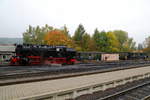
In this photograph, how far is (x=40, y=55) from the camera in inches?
963

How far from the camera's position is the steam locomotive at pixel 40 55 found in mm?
23281

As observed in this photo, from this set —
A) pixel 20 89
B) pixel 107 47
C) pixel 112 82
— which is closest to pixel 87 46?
pixel 107 47

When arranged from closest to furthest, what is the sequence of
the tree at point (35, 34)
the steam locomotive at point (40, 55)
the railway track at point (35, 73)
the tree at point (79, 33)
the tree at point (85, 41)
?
the railway track at point (35, 73) < the steam locomotive at point (40, 55) < the tree at point (85, 41) < the tree at point (79, 33) < the tree at point (35, 34)

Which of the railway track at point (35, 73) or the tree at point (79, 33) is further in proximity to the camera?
the tree at point (79, 33)

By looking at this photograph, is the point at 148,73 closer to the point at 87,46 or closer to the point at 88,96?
the point at 88,96

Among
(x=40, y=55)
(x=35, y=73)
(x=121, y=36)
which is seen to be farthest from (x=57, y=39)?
(x=121, y=36)

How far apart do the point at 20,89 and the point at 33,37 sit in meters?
59.6

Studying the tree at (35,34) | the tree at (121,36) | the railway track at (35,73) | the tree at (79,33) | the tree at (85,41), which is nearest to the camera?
the railway track at (35,73)

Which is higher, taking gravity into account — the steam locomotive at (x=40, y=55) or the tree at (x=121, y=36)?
the tree at (x=121, y=36)

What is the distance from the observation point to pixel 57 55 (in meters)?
25.6

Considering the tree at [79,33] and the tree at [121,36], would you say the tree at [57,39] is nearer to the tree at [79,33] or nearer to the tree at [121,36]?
the tree at [79,33]

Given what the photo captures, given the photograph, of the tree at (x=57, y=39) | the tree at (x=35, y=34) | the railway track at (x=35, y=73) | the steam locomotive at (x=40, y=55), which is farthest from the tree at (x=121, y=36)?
the railway track at (x=35, y=73)

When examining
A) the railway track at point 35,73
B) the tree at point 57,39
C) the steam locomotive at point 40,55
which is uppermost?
the tree at point 57,39

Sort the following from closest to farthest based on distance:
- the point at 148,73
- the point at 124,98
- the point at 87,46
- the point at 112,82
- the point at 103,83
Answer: the point at 124,98 → the point at 103,83 → the point at 112,82 → the point at 148,73 → the point at 87,46
